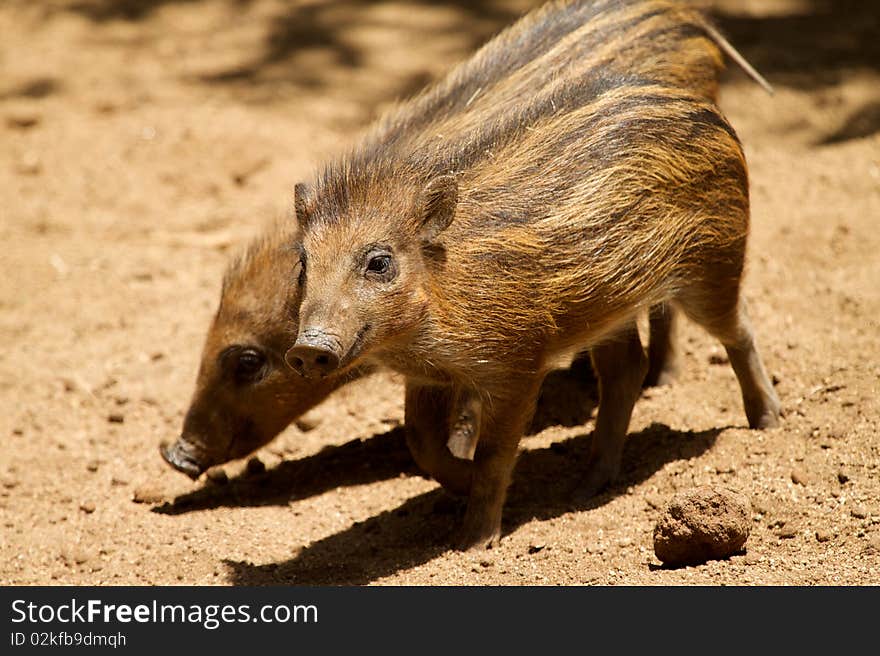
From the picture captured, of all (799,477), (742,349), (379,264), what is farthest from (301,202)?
(799,477)

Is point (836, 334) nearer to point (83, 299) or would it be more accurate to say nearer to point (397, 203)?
point (397, 203)

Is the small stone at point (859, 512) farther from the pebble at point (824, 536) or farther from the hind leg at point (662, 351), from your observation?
the hind leg at point (662, 351)

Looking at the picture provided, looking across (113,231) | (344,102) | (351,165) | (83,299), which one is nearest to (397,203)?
(351,165)

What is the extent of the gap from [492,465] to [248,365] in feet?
3.81

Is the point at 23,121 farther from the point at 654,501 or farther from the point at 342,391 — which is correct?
the point at 654,501

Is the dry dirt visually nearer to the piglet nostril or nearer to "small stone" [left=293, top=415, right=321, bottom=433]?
"small stone" [left=293, top=415, right=321, bottom=433]

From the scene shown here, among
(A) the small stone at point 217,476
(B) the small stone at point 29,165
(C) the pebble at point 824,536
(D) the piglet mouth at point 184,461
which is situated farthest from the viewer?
(B) the small stone at point 29,165

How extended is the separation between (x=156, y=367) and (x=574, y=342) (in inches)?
96.3

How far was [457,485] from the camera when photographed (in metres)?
5.05

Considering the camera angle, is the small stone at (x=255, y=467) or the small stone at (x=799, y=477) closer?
the small stone at (x=799, y=477)

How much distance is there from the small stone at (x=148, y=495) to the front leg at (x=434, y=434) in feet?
3.82

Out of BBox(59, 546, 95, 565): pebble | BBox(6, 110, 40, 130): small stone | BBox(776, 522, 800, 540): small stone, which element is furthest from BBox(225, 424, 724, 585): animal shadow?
BBox(6, 110, 40, 130): small stone

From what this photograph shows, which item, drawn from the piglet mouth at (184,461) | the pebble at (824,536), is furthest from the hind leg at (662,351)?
the piglet mouth at (184,461)

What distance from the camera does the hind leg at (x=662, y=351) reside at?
5.83 m
